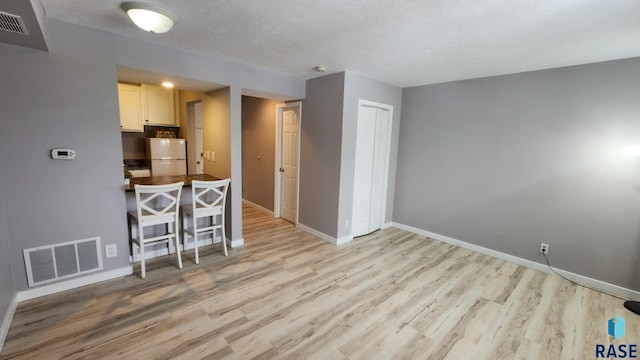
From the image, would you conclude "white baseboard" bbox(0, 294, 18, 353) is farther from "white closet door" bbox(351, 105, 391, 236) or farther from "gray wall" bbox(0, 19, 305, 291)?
"white closet door" bbox(351, 105, 391, 236)

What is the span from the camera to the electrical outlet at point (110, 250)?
2752 millimetres

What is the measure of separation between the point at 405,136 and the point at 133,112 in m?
5.04

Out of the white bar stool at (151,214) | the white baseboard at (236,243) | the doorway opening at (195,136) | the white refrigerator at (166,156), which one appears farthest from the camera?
the doorway opening at (195,136)

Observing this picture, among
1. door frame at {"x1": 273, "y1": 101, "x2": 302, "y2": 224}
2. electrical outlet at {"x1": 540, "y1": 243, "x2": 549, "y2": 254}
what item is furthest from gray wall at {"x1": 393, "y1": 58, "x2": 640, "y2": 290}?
door frame at {"x1": 273, "y1": 101, "x2": 302, "y2": 224}

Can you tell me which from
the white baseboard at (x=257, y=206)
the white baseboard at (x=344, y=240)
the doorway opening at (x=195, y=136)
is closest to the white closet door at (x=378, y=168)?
the white baseboard at (x=344, y=240)

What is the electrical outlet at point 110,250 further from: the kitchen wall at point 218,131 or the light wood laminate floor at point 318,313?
the kitchen wall at point 218,131

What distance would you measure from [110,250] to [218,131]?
75.9 inches

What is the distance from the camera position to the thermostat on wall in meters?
2.39

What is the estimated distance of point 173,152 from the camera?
5.11 meters

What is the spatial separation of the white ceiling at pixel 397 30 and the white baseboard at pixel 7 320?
2471 mm

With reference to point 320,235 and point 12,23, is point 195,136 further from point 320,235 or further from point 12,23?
point 12,23

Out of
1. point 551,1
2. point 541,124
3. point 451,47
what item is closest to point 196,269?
point 451,47

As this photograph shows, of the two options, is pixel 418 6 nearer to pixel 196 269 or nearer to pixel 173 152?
pixel 196 269

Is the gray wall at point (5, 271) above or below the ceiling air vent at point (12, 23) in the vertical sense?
below
